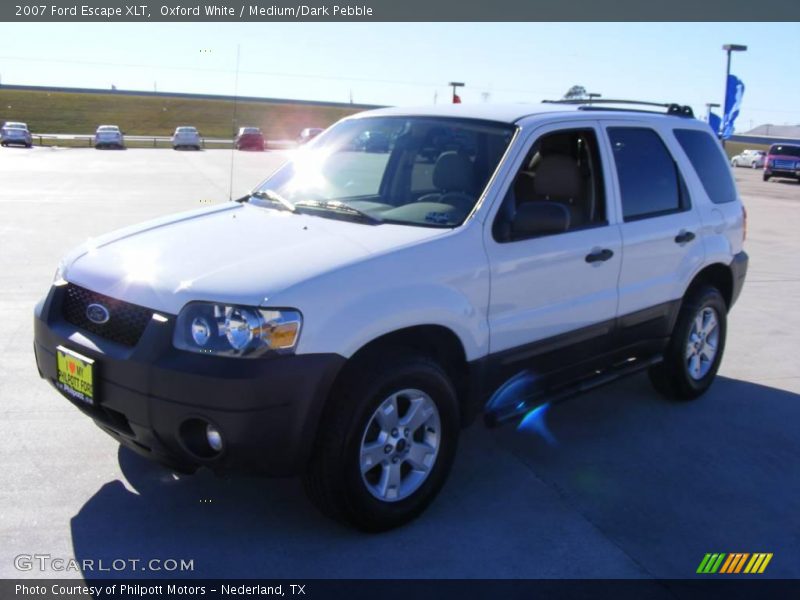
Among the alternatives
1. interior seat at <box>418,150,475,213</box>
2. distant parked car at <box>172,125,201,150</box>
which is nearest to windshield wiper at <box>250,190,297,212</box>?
interior seat at <box>418,150,475,213</box>

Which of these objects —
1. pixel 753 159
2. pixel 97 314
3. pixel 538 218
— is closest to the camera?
pixel 97 314

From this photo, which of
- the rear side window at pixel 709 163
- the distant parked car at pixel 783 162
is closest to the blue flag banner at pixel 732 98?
the distant parked car at pixel 783 162

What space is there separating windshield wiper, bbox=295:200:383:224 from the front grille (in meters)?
1.22

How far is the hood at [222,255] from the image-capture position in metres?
3.30

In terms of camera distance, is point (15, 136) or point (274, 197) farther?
point (15, 136)

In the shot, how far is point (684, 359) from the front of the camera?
5.48 m

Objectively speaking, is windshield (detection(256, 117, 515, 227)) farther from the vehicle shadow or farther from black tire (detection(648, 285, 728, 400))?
black tire (detection(648, 285, 728, 400))

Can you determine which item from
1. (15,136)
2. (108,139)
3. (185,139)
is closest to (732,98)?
(185,139)

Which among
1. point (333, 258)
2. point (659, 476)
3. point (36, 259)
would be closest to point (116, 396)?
point (333, 258)

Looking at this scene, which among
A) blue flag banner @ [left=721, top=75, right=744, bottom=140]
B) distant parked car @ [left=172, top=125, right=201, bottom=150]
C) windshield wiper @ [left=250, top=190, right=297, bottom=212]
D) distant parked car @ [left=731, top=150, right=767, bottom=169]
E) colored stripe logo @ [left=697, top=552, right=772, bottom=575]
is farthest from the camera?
distant parked car @ [left=731, top=150, right=767, bottom=169]

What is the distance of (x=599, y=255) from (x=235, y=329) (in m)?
2.25

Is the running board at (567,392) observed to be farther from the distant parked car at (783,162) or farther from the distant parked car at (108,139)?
the distant parked car at (108,139)

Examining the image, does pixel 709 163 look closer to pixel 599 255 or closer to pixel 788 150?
pixel 599 255

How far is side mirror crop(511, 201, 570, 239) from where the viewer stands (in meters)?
4.00
